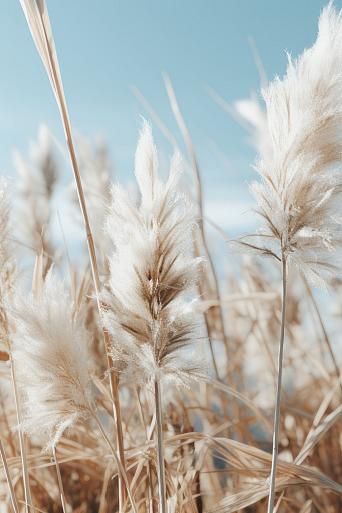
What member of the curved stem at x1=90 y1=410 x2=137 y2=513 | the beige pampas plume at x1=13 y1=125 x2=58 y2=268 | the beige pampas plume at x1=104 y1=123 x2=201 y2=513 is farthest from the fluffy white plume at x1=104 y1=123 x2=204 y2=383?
the beige pampas plume at x1=13 y1=125 x2=58 y2=268

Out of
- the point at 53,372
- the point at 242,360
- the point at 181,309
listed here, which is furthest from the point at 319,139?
the point at 242,360

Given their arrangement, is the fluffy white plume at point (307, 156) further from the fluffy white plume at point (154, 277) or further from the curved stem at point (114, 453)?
the curved stem at point (114, 453)

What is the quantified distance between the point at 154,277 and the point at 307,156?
27cm

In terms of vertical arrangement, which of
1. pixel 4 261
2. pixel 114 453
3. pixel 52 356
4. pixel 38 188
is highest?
pixel 38 188

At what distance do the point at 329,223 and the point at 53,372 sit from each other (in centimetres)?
44

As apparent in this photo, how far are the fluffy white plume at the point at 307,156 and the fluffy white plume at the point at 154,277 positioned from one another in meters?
0.15

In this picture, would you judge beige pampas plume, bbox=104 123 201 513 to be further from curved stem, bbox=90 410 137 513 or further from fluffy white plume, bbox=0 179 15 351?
fluffy white plume, bbox=0 179 15 351

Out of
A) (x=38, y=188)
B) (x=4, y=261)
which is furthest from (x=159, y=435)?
(x=38, y=188)

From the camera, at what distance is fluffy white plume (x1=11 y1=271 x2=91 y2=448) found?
32.8 inches

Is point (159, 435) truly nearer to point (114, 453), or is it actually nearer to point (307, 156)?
point (114, 453)

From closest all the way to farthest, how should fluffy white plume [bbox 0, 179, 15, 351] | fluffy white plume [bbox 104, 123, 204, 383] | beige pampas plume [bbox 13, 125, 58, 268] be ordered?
fluffy white plume [bbox 104, 123, 204, 383] → fluffy white plume [bbox 0, 179, 15, 351] → beige pampas plume [bbox 13, 125, 58, 268]

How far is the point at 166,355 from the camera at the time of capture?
79cm

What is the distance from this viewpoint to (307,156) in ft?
2.75

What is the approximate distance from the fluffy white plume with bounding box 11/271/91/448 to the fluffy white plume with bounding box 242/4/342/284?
32 cm
